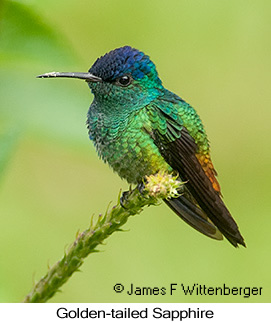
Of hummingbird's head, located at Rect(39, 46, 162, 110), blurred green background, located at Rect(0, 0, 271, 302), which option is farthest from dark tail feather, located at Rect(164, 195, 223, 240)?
blurred green background, located at Rect(0, 0, 271, 302)

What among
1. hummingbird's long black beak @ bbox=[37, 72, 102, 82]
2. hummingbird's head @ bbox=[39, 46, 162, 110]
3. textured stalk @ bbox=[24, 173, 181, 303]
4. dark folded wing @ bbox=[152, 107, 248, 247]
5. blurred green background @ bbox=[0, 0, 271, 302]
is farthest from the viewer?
blurred green background @ bbox=[0, 0, 271, 302]

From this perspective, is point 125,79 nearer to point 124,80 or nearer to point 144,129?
point 124,80

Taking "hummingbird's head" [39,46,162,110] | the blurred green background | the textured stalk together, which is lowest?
the textured stalk

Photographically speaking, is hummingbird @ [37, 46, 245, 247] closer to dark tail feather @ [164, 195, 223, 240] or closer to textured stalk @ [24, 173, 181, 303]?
dark tail feather @ [164, 195, 223, 240]

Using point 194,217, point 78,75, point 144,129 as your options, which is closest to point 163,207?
point 194,217

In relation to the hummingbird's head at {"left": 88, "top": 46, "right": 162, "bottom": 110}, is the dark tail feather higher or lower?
lower
